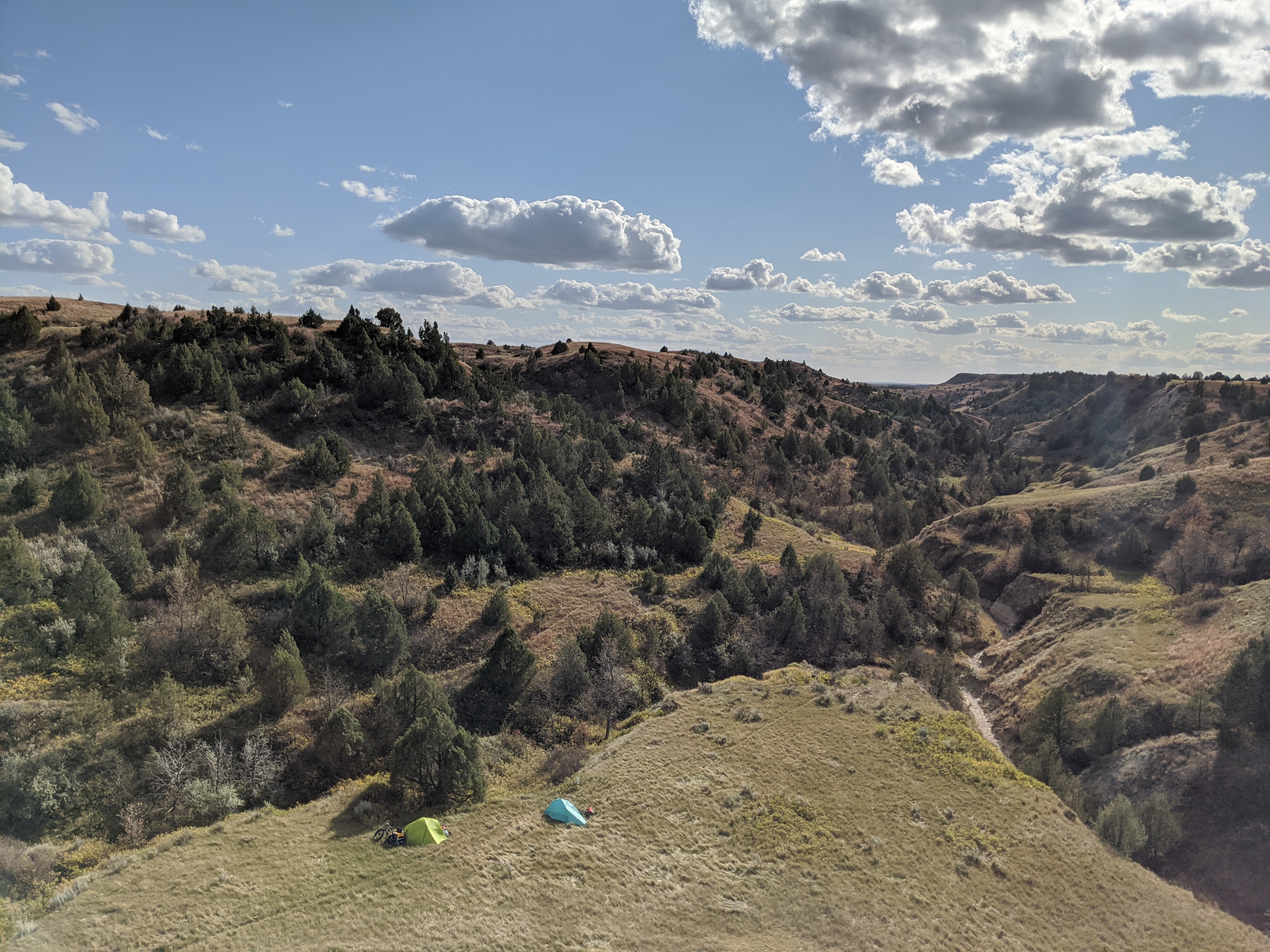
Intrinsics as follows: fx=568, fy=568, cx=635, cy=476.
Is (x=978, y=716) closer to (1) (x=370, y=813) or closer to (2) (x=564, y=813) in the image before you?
(2) (x=564, y=813)

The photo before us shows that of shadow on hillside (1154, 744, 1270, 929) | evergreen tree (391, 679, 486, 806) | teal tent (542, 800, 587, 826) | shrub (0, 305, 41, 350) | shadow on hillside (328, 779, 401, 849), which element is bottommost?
shadow on hillside (1154, 744, 1270, 929)

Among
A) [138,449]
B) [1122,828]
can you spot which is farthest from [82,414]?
[1122,828]

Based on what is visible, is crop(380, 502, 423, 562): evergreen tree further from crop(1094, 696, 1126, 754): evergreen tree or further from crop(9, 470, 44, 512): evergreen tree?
crop(1094, 696, 1126, 754): evergreen tree

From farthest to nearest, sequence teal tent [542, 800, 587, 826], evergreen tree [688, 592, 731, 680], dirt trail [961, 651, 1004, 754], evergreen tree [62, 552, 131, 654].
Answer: dirt trail [961, 651, 1004, 754] < evergreen tree [688, 592, 731, 680] < evergreen tree [62, 552, 131, 654] < teal tent [542, 800, 587, 826]

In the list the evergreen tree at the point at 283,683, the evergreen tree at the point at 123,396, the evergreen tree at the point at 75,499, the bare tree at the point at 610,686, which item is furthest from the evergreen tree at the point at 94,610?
the bare tree at the point at 610,686

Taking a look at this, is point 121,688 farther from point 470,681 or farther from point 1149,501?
point 1149,501

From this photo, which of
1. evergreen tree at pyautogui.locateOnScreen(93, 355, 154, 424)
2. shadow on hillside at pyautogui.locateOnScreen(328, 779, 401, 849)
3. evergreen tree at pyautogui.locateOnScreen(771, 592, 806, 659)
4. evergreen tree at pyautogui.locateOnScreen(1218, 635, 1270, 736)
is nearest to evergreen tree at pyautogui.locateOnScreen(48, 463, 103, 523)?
evergreen tree at pyautogui.locateOnScreen(93, 355, 154, 424)

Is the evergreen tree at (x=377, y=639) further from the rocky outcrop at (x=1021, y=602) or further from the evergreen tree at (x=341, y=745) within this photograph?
the rocky outcrop at (x=1021, y=602)

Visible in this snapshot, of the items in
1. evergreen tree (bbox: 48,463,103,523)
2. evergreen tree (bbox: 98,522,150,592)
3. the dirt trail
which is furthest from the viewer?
the dirt trail
